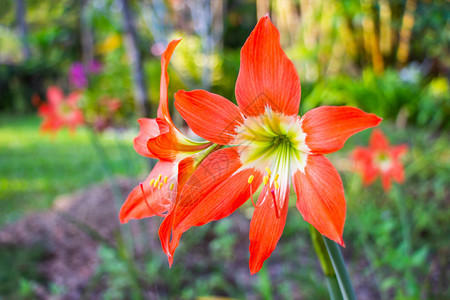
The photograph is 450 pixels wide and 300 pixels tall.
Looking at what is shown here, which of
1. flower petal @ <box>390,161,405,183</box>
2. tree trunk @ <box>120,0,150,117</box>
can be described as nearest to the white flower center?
flower petal @ <box>390,161,405,183</box>

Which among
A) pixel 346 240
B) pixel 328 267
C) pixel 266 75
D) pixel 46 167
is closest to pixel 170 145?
pixel 266 75

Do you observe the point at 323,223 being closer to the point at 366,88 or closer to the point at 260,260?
the point at 260,260

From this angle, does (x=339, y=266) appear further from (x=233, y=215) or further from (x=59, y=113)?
(x=233, y=215)

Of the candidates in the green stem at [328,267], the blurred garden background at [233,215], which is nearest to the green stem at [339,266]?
the green stem at [328,267]

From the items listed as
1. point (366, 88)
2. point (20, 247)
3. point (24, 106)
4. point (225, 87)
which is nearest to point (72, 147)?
point (225, 87)

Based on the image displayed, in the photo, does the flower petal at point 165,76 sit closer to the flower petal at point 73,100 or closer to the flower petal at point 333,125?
the flower petal at point 333,125

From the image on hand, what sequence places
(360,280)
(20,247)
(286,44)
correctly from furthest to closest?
1. (286,44)
2. (20,247)
3. (360,280)

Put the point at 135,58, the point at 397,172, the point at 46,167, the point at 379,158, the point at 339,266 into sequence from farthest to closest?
the point at 46,167, the point at 135,58, the point at 379,158, the point at 397,172, the point at 339,266
